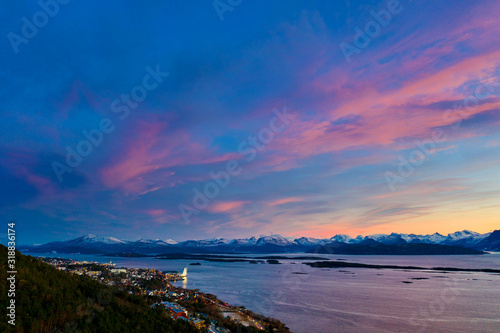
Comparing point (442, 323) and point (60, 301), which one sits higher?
point (60, 301)

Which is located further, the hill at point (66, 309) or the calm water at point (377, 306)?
the calm water at point (377, 306)

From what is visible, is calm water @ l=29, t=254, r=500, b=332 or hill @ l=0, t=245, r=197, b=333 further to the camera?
calm water @ l=29, t=254, r=500, b=332

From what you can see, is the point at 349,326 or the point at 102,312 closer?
the point at 102,312

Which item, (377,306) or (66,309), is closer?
(66,309)

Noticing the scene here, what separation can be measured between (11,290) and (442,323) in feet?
138

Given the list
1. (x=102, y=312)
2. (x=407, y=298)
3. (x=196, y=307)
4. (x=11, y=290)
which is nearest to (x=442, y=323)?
(x=407, y=298)

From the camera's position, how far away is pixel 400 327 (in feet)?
105

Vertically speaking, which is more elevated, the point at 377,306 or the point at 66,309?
the point at 66,309

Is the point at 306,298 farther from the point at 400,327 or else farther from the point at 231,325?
the point at 231,325

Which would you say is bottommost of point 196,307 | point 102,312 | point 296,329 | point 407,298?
point 407,298

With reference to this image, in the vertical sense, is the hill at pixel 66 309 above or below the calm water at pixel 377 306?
above

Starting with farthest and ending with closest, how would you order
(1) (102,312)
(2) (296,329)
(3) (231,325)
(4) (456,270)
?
(4) (456,270) → (2) (296,329) → (3) (231,325) → (1) (102,312)

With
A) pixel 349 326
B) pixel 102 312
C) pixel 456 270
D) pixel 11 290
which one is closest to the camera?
pixel 11 290

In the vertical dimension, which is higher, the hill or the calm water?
the hill
